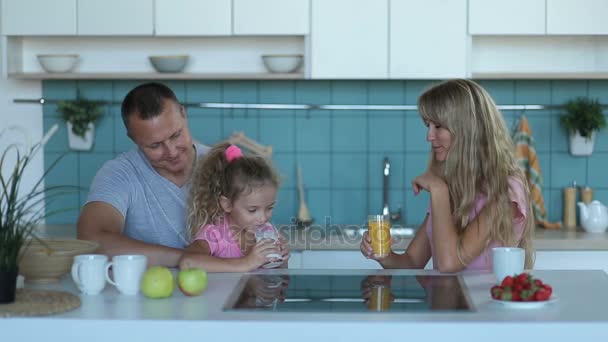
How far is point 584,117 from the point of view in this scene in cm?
398

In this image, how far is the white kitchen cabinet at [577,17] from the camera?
3.76 m

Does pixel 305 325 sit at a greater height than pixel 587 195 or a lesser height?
lesser

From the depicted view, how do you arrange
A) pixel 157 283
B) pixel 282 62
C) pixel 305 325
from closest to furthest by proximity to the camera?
pixel 305 325 → pixel 157 283 → pixel 282 62

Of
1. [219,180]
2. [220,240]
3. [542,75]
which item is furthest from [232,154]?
[542,75]

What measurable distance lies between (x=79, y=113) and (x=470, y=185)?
2208 millimetres

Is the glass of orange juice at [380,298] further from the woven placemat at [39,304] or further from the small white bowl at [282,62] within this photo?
the small white bowl at [282,62]

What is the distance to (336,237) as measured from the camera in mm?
3803

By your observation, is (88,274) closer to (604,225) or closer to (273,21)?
(273,21)

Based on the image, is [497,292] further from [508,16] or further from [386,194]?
[386,194]

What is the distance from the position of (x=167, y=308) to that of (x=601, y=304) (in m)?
0.92

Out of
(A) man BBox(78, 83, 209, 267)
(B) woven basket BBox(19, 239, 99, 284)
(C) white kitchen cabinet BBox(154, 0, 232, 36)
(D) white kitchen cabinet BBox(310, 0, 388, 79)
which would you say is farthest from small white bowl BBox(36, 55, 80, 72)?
(B) woven basket BBox(19, 239, 99, 284)

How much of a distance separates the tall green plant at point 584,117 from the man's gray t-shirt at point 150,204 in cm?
203

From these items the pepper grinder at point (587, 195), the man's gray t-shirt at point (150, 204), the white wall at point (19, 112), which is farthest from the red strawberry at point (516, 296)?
the white wall at point (19, 112)

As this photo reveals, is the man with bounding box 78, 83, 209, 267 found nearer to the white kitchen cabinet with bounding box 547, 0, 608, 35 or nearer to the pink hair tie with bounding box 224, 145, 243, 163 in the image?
the pink hair tie with bounding box 224, 145, 243, 163
